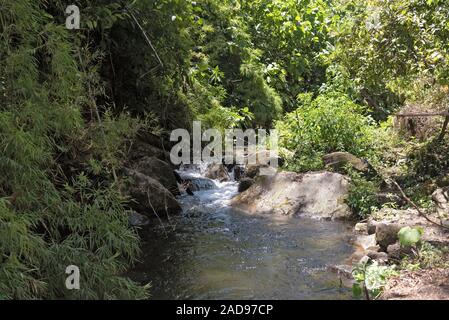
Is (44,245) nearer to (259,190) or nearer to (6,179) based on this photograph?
(6,179)

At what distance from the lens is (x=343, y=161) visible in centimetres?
959

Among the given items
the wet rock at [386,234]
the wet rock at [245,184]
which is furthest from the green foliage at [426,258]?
the wet rock at [245,184]

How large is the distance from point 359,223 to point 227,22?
26.0 feet

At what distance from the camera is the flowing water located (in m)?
5.31

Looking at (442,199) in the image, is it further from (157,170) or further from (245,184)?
(157,170)

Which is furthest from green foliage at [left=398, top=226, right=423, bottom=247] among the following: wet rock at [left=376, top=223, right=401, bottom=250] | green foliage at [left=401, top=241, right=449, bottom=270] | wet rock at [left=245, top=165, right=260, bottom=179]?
wet rock at [left=245, top=165, right=260, bottom=179]

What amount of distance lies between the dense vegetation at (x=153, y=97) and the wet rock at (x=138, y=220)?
1049 mm

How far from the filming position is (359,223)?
7.64 metres

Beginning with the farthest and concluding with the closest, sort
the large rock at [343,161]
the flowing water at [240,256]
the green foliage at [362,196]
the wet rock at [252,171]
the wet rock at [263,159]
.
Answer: the wet rock at [263,159], the wet rock at [252,171], the large rock at [343,161], the green foliage at [362,196], the flowing water at [240,256]

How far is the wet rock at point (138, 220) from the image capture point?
7688mm

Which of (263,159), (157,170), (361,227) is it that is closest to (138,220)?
(157,170)

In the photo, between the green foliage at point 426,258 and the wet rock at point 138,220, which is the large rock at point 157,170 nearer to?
the wet rock at point 138,220

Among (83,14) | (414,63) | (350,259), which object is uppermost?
(83,14)
